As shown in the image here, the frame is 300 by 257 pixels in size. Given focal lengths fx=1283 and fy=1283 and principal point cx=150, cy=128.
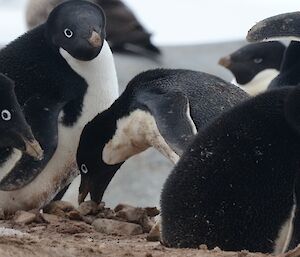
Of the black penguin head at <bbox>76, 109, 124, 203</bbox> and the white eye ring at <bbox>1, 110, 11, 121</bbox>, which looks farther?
the black penguin head at <bbox>76, 109, 124, 203</bbox>

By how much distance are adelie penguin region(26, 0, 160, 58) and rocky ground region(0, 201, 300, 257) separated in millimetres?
3579

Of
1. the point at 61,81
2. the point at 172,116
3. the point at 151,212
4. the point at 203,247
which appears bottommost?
the point at 151,212

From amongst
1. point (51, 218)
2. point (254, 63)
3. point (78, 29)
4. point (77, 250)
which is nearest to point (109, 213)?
point (51, 218)

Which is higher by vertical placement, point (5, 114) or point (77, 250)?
point (5, 114)

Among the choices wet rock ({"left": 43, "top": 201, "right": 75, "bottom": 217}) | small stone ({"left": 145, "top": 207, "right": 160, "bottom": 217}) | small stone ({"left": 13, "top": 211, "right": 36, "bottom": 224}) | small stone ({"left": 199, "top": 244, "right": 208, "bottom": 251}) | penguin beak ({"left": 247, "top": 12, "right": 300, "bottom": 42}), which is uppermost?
penguin beak ({"left": 247, "top": 12, "right": 300, "bottom": 42})

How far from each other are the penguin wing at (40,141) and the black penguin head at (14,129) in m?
0.40

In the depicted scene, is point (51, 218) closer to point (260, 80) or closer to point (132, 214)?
point (132, 214)

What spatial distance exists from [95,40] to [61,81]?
22 cm

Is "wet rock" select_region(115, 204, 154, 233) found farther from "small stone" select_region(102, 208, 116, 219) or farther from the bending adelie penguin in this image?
the bending adelie penguin

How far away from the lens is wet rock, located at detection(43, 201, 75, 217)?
4.92 meters

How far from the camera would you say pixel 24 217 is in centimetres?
472

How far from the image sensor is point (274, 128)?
346cm

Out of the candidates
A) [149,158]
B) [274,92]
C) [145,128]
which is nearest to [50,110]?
[145,128]

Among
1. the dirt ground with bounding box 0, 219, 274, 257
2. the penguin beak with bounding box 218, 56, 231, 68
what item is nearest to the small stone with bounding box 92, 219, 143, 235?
the dirt ground with bounding box 0, 219, 274, 257
